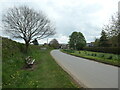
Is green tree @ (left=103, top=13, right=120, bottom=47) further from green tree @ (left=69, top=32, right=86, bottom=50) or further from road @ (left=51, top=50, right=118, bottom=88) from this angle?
green tree @ (left=69, top=32, right=86, bottom=50)

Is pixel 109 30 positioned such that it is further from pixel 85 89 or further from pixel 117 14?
pixel 85 89

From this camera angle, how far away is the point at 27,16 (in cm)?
2703

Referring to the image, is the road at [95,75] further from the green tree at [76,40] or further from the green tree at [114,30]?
the green tree at [76,40]

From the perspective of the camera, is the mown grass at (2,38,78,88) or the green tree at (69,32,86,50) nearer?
the mown grass at (2,38,78,88)

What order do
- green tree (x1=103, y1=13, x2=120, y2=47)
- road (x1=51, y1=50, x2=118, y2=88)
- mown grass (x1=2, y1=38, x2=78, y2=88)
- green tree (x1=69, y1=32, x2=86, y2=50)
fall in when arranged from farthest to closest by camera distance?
green tree (x1=69, y1=32, x2=86, y2=50)
green tree (x1=103, y1=13, x2=120, y2=47)
road (x1=51, y1=50, x2=118, y2=88)
mown grass (x1=2, y1=38, x2=78, y2=88)

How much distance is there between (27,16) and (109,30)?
1598cm

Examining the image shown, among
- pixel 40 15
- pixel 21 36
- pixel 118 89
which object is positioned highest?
pixel 40 15

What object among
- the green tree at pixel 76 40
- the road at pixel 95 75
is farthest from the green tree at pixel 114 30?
the green tree at pixel 76 40

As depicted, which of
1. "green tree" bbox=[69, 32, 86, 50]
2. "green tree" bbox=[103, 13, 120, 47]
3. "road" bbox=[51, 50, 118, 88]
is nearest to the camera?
"road" bbox=[51, 50, 118, 88]

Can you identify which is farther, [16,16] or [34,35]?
[34,35]

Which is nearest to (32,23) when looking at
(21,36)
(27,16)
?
(27,16)

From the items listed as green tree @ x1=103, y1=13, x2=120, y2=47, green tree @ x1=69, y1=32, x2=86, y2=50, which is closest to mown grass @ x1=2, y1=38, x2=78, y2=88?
green tree @ x1=103, y1=13, x2=120, y2=47

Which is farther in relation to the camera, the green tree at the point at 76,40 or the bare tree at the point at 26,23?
the green tree at the point at 76,40

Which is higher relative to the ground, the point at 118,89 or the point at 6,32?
the point at 6,32
